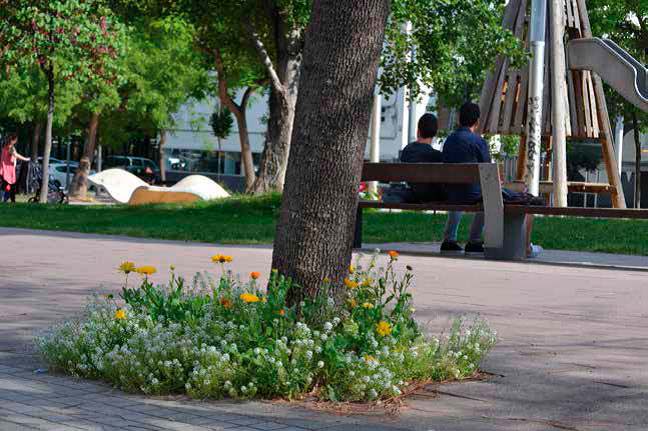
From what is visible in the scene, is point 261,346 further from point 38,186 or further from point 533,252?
point 38,186

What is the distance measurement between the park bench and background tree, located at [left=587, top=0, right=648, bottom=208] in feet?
79.5

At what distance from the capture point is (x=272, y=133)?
86.9 feet

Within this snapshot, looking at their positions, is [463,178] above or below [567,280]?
above

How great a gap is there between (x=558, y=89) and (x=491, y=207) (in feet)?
27.3

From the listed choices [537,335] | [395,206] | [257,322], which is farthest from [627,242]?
[257,322]

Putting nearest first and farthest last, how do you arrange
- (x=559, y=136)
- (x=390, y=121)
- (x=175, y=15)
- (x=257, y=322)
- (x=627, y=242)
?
(x=257, y=322) < (x=627, y=242) < (x=559, y=136) < (x=175, y=15) < (x=390, y=121)

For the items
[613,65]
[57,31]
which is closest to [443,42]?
[613,65]

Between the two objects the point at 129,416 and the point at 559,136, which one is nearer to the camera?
the point at 129,416

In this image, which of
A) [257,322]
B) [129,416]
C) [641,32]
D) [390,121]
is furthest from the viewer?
[390,121]

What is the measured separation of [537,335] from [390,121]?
189 feet

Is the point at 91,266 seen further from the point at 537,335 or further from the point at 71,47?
the point at 71,47

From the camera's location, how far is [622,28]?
127 ft

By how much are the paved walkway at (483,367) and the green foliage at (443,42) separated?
419 inches

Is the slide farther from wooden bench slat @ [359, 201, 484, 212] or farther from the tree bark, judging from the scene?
wooden bench slat @ [359, 201, 484, 212]
